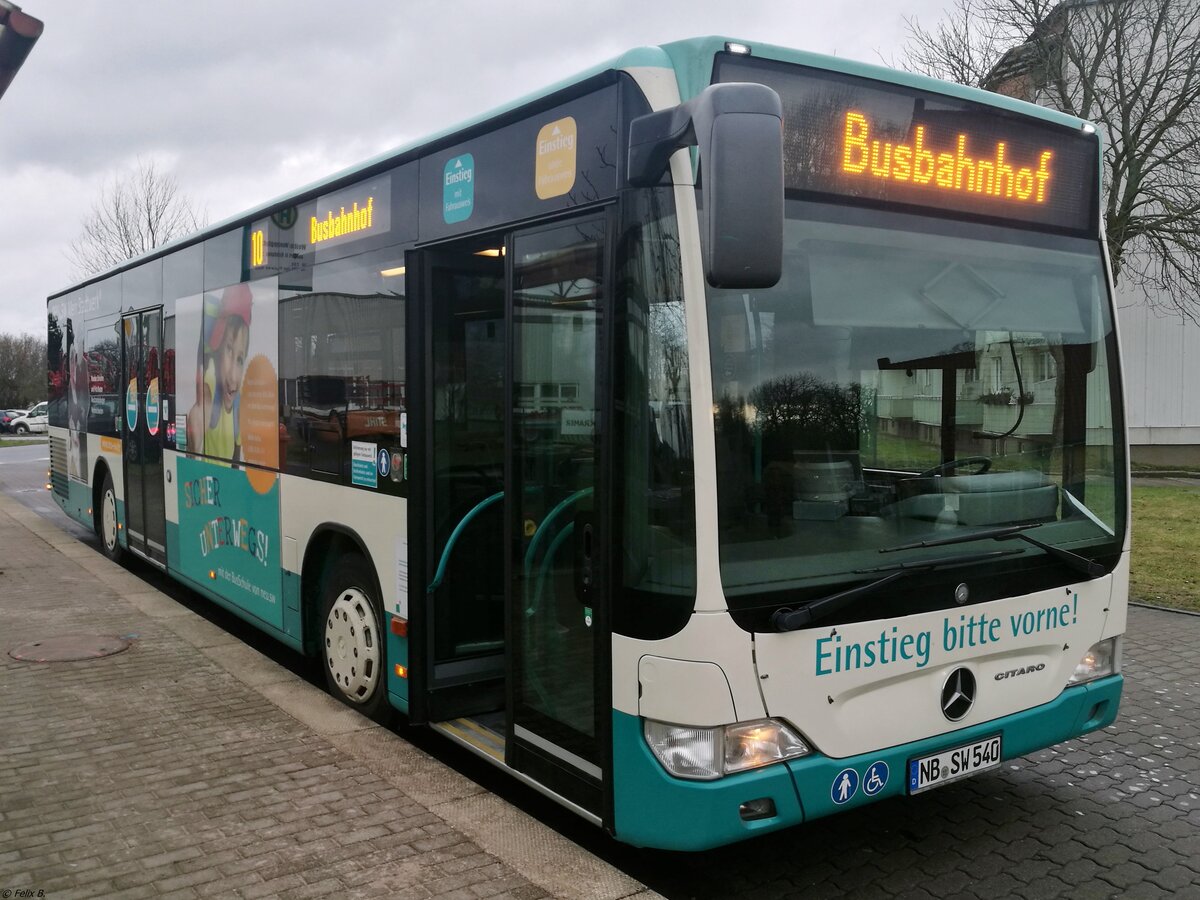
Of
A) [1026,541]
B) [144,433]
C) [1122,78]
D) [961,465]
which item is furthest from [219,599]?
A: [1122,78]

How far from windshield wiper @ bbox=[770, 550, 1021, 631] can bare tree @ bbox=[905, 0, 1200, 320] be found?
1786cm

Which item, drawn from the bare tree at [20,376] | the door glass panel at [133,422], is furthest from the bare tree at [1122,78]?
the bare tree at [20,376]

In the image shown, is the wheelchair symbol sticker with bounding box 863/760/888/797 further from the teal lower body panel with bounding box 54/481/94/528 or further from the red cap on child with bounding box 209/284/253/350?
the teal lower body panel with bounding box 54/481/94/528

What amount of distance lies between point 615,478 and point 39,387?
91.8 metres

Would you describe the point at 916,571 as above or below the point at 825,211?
below

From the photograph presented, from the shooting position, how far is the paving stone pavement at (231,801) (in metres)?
3.61

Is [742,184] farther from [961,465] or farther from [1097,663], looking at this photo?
[1097,663]

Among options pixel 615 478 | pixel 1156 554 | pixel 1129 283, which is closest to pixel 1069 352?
pixel 615 478

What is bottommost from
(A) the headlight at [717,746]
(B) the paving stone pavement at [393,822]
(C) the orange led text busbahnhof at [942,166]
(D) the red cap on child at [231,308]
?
(B) the paving stone pavement at [393,822]

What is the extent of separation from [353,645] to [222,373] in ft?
8.88

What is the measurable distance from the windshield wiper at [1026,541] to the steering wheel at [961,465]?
9.0 inches

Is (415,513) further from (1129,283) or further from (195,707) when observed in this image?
(1129,283)

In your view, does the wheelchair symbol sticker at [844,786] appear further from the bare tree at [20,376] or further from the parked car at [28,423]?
the bare tree at [20,376]

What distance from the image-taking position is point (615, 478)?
11.7 feet
